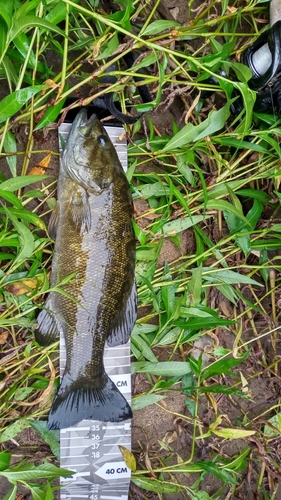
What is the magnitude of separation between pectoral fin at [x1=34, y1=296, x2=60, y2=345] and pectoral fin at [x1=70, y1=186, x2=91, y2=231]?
370mm

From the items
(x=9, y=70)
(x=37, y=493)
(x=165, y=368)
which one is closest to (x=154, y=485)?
(x=165, y=368)

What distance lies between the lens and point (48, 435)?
79.1 inches

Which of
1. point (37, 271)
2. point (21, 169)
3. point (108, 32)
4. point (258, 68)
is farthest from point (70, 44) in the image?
point (37, 271)

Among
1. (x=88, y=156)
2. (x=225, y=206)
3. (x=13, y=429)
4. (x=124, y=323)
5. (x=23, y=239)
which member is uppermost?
(x=88, y=156)

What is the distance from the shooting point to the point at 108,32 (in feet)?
6.01

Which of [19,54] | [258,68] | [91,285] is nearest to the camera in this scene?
[19,54]

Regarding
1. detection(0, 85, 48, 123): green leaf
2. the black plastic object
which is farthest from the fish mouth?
the black plastic object

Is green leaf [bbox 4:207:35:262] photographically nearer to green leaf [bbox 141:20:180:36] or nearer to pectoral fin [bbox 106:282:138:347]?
pectoral fin [bbox 106:282:138:347]

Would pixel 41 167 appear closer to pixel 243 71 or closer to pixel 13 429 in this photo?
pixel 243 71

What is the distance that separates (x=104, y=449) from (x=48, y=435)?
0.29 m

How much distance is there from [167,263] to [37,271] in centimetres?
61

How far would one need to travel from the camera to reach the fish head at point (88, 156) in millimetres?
1843

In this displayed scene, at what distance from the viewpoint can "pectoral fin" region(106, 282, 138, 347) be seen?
78.2 inches

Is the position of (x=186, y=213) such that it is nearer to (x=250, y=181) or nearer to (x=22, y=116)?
(x=250, y=181)
